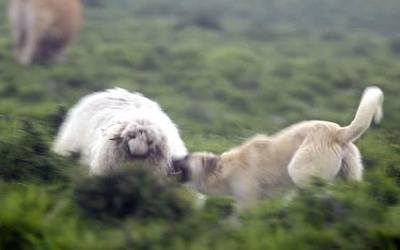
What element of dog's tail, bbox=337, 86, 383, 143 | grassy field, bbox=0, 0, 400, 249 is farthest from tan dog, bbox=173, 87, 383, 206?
grassy field, bbox=0, 0, 400, 249

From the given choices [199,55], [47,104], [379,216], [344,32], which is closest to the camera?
[379,216]

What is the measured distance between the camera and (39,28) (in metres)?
15.7

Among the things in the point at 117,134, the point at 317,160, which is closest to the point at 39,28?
the point at 117,134

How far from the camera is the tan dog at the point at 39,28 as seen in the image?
15602 millimetres

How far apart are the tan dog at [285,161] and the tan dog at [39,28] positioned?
26.4 ft

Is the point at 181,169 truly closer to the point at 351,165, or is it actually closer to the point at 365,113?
the point at 351,165

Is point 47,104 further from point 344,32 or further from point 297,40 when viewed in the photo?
point 344,32

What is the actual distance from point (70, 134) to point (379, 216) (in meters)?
3.45

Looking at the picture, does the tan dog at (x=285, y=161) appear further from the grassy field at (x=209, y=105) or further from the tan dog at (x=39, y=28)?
the tan dog at (x=39, y=28)

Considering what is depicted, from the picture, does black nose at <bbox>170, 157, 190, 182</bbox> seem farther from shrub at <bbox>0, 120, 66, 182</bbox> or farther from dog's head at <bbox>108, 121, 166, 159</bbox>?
shrub at <bbox>0, 120, 66, 182</bbox>

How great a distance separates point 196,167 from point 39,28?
331 inches

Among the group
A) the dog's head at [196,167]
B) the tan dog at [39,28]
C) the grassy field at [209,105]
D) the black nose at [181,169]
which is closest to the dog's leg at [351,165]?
the grassy field at [209,105]

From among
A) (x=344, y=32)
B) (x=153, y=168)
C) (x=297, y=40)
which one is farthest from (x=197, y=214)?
(x=344, y=32)

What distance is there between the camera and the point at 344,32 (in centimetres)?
2077
